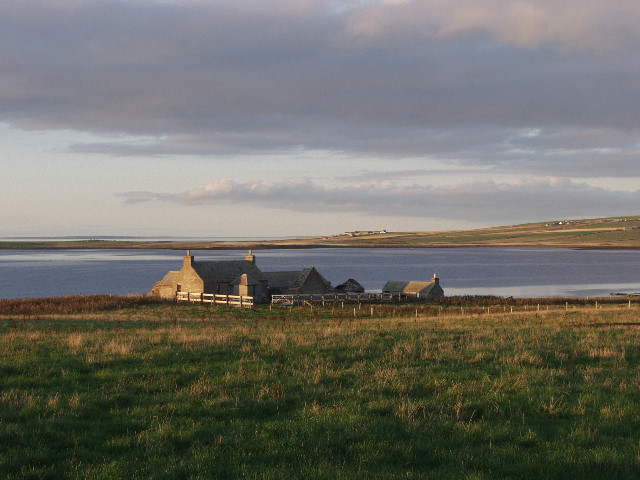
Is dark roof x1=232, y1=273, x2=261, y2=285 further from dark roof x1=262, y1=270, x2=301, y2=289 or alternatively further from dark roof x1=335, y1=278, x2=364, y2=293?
dark roof x1=335, y1=278, x2=364, y2=293

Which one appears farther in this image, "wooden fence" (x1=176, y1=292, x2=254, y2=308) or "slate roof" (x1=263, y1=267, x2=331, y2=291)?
"slate roof" (x1=263, y1=267, x2=331, y2=291)

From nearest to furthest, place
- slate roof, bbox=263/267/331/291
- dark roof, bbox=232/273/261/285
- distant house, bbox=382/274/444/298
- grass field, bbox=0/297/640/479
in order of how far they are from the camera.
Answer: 1. grass field, bbox=0/297/640/479
2. dark roof, bbox=232/273/261/285
3. slate roof, bbox=263/267/331/291
4. distant house, bbox=382/274/444/298

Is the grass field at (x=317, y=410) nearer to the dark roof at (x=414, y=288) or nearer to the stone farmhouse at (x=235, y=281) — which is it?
the stone farmhouse at (x=235, y=281)

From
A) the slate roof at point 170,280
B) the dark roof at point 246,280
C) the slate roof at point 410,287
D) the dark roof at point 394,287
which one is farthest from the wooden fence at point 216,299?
the slate roof at point 410,287

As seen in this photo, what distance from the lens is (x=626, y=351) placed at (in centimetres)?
1611

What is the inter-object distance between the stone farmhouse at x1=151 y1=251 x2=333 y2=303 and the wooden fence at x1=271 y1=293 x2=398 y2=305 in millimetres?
2773

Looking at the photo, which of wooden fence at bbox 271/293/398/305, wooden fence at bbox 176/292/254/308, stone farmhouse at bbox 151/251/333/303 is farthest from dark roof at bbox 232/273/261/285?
wooden fence at bbox 176/292/254/308

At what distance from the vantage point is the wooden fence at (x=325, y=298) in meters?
62.0

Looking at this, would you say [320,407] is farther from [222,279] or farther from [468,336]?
[222,279]

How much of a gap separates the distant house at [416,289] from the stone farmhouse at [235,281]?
9.82 meters

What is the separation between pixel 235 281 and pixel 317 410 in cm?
5762

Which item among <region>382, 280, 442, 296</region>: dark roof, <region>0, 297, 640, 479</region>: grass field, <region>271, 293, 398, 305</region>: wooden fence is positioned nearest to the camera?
<region>0, 297, 640, 479</region>: grass field

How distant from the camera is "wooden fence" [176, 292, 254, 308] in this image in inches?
2266

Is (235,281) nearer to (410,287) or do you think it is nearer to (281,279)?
(281,279)
